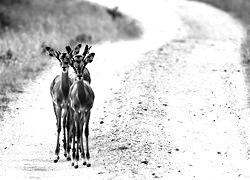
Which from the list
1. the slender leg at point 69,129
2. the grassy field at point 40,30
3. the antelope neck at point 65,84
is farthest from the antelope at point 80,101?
the grassy field at point 40,30

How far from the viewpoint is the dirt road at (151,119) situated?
13.1 metres

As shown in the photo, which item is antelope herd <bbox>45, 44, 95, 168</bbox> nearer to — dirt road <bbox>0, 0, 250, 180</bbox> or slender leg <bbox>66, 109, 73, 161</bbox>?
slender leg <bbox>66, 109, 73, 161</bbox>

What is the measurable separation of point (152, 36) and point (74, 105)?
1861cm

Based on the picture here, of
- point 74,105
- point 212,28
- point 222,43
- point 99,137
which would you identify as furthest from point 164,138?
point 212,28

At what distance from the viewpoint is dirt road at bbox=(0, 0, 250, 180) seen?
13.1 m

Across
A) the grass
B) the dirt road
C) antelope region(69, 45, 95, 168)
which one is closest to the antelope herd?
antelope region(69, 45, 95, 168)

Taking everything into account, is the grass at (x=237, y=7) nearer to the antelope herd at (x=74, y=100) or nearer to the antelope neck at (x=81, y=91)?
the antelope herd at (x=74, y=100)

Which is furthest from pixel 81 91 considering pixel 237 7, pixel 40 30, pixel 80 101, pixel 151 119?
pixel 237 7

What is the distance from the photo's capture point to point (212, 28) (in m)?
34.6

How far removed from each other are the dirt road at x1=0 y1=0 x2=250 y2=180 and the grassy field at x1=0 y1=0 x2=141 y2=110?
780 millimetres

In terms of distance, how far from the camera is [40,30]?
31.8 m

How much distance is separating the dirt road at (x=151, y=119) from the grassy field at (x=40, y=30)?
78 centimetres

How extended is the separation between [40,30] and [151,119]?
1588 centimetres

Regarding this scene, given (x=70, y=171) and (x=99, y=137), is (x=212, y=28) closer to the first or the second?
(x=99, y=137)
